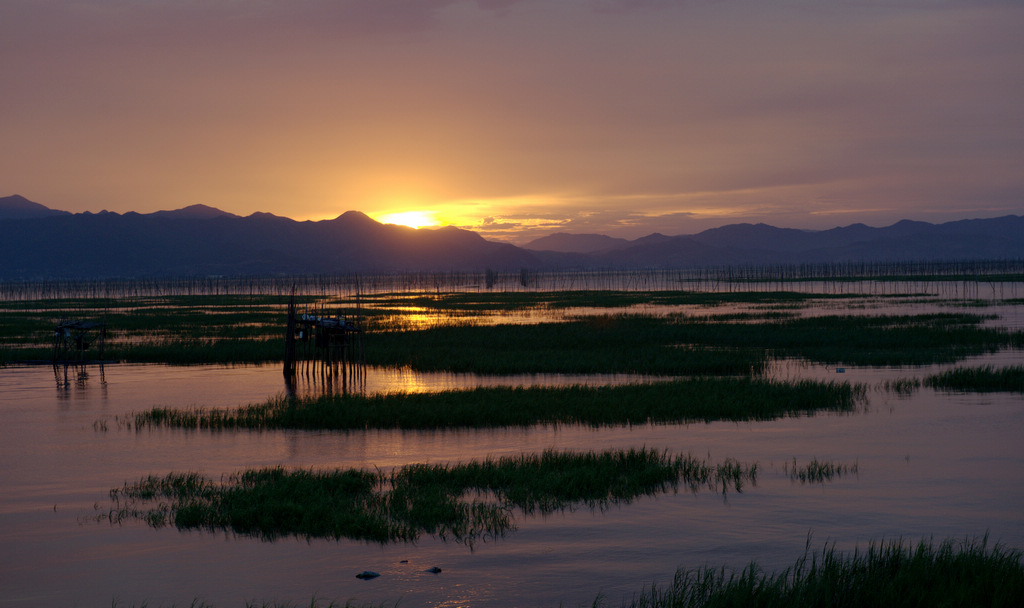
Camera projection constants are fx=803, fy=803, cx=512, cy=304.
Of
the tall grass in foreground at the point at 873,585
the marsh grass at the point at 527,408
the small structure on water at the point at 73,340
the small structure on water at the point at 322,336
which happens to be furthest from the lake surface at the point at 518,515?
the small structure on water at the point at 73,340

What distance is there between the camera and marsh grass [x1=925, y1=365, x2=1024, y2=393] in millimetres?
22516

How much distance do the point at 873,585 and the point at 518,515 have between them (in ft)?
16.5

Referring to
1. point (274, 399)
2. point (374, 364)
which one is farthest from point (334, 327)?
point (274, 399)

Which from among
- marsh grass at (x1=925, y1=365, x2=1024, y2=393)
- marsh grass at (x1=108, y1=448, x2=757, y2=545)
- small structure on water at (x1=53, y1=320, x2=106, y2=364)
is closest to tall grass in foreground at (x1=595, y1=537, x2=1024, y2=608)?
marsh grass at (x1=108, y1=448, x2=757, y2=545)

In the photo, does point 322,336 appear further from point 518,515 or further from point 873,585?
point 873,585

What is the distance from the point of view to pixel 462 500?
12.5 metres

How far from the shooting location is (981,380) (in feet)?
76.1

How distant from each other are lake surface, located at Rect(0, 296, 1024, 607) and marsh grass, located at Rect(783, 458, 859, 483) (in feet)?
0.75

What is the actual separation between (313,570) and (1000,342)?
1269 inches

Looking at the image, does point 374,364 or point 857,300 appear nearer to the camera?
point 374,364

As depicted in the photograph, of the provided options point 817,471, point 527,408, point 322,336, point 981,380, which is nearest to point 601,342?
point 322,336

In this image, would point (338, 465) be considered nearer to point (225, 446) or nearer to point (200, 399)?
point (225, 446)

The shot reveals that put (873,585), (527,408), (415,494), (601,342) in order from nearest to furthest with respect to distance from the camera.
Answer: (873,585) < (415,494) < (527,408) < (601,342)

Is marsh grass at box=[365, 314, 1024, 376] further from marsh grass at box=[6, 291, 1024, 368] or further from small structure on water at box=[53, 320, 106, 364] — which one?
small structure on water at box=[53, 320, 106, 364]
